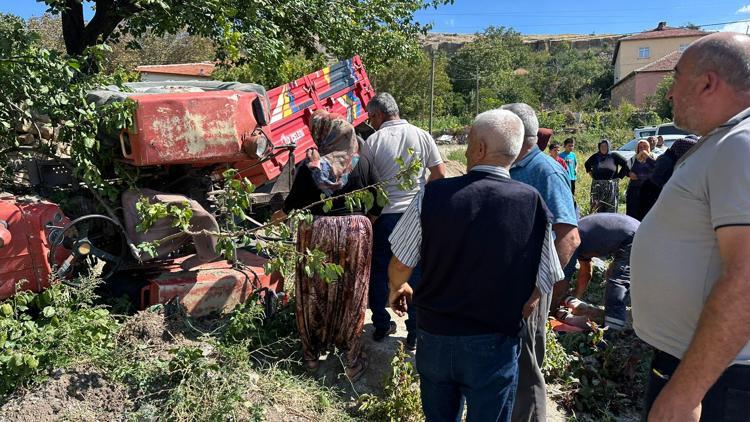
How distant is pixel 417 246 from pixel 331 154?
4.51 feet

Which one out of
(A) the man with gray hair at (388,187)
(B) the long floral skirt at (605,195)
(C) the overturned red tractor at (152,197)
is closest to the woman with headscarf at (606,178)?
(B) the long floral skirt at (605,195)

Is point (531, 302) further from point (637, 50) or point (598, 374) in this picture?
point (637, 50)

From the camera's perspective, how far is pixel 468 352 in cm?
227

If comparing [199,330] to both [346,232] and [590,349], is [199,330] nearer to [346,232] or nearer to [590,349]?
[346,232]

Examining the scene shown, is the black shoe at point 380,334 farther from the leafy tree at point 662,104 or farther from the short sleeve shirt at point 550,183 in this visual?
the leafy tree at point 662,104

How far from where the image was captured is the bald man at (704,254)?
4.87 feet

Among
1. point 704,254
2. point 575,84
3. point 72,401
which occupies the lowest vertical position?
point 72,401

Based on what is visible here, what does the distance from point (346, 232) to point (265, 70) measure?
4.96 m

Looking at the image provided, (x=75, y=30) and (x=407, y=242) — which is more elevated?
(x=75, y=30)

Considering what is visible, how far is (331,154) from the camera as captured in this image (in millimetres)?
3594

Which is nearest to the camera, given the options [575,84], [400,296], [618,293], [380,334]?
[400,296]


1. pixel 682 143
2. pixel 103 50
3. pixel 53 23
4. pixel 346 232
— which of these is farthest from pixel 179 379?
pixel 53 23

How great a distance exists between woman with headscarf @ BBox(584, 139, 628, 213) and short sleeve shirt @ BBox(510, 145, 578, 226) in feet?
19.8

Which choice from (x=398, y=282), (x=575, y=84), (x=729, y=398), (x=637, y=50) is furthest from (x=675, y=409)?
(x=637, y=50)
